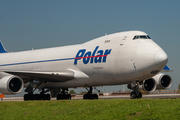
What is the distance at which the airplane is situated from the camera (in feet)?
70.4

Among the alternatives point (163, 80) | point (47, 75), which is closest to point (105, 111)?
point (47, 75)

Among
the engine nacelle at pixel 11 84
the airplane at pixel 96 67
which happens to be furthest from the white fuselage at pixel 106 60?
the engine nacelle at pixel 11 84

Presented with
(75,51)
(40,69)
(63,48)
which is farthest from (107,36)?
Answer: (40,69)

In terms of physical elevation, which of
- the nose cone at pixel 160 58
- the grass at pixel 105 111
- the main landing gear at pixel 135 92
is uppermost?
the nose cone at pixel 160 58

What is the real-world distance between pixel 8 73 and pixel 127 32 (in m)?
11.5

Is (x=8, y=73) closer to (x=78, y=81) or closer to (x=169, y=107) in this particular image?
(x=78, y=81)

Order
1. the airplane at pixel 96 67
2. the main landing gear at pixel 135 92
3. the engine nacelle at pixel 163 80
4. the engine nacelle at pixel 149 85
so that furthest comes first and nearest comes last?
the engine nacelle at pixel 163 80 → the engine nacelle at pixel 149 85 → the main landing gear at pixel 135 92 → the airplane at pixel 96 67

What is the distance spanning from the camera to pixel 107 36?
25078 mm

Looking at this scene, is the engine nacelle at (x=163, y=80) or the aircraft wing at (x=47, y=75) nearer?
the engine nacelle at (x=163, y=80)

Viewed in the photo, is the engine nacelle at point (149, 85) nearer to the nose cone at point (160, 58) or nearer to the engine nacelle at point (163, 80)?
the engine nacelle at point (163, 80)

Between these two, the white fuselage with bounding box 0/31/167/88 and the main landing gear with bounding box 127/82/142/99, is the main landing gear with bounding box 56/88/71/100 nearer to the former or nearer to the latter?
the white fuselage with bounding box 0/31/167/88

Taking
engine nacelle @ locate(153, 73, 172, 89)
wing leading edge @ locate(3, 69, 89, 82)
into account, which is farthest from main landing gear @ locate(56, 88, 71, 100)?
engine nacelle @ locate(153, 73, 172, 89)

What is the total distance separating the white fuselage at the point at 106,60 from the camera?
21188mm

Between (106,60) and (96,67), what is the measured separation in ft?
4.23
